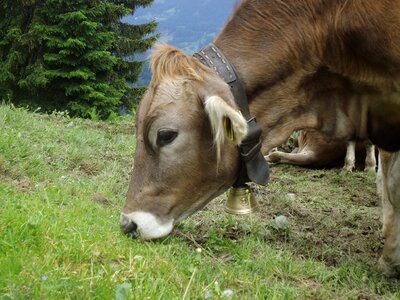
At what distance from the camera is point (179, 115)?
3.39 meters

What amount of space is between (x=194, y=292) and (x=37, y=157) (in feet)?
12.1

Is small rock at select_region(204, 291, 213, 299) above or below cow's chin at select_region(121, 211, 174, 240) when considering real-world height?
above

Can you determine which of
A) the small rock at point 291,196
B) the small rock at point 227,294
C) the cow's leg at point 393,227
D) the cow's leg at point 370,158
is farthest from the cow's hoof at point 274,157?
the small rock at point 227,294

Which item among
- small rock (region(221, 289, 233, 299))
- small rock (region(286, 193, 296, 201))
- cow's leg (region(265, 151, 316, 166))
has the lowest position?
cow's leg (region(265, 151, 316, 166))

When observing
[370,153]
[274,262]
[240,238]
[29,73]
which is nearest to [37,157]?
[240,238]

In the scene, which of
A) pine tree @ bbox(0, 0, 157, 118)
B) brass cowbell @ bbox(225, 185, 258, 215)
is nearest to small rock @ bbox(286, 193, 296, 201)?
brass cowbell @ bbox(225, 185, 258, 215)

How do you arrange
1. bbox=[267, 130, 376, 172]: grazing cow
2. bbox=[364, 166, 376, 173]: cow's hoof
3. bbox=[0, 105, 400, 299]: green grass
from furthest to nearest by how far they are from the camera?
bbox=[267, 130, 376, 172]: grazing cow → bbox=[364, 166, 376, 173]: cow's hoof → bbox=[0, 105, 400, 299]: green grass

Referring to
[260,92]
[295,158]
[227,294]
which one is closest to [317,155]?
[295,158]

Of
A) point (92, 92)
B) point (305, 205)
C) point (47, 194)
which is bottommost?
point (92, 92)

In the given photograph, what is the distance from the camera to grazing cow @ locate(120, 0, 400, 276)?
3398 mm

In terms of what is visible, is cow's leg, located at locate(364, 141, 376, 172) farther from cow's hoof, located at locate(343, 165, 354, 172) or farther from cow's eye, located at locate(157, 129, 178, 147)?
cow's eye, located at locate(157, 129, 178, 147)

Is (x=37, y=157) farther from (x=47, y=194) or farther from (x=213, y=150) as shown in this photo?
(x=213, y=150)

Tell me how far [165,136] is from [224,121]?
0.42 m

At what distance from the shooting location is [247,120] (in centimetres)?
344
